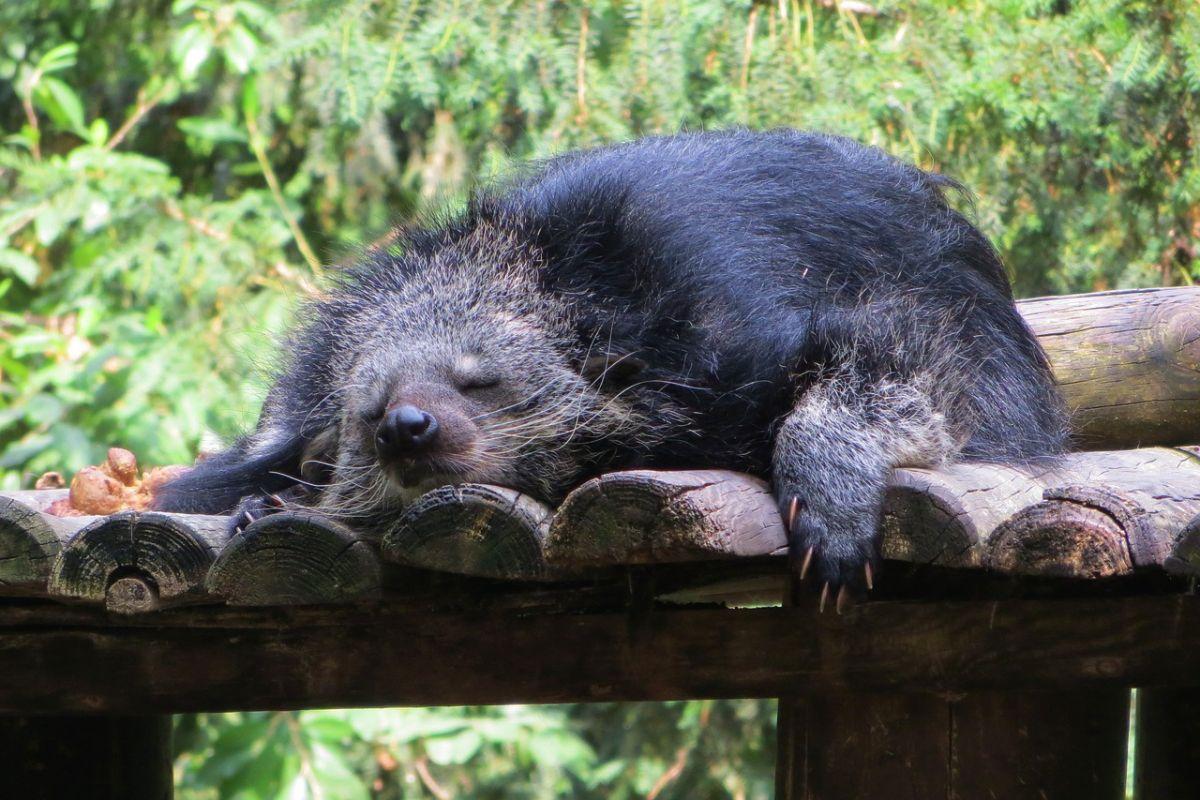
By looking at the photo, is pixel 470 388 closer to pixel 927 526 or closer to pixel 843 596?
pixel 843 596

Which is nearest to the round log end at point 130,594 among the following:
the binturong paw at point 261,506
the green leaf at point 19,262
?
the binturong paw at point 261,506

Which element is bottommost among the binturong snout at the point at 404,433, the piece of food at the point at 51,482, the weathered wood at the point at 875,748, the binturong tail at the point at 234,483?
the weathered wood at the point at 875,748

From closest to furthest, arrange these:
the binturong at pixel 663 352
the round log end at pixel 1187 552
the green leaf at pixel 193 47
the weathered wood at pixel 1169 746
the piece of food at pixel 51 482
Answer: the round log end at pixel 1187 552, the binturong at pixel 663 352, the weathered wood at pixel 1169 746, the piece of food at pixel 51 482, the green leaf at pixel 193 47

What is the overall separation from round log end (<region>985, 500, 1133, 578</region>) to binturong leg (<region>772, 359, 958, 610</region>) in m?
0.25

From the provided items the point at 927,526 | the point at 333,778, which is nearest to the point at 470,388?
the point at 927,526

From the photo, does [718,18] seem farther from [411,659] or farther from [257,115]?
[411,659]

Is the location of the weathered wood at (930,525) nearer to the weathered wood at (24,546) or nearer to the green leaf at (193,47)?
the weathered wood at (24,546)

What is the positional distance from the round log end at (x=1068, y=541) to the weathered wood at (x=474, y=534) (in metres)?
0.54

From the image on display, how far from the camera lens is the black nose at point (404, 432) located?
1.97 m

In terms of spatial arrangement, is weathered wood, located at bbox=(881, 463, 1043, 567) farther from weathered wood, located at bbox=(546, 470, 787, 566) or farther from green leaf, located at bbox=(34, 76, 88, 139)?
green leaf, located at bbox=(34, 76, 88, 139)

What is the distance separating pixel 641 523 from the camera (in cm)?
151

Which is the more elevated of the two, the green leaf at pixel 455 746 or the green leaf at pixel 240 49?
the green leaf at pixel 240 49

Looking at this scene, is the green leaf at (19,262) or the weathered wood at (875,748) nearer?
the weathered wood at (875,748)

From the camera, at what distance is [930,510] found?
1533mm
